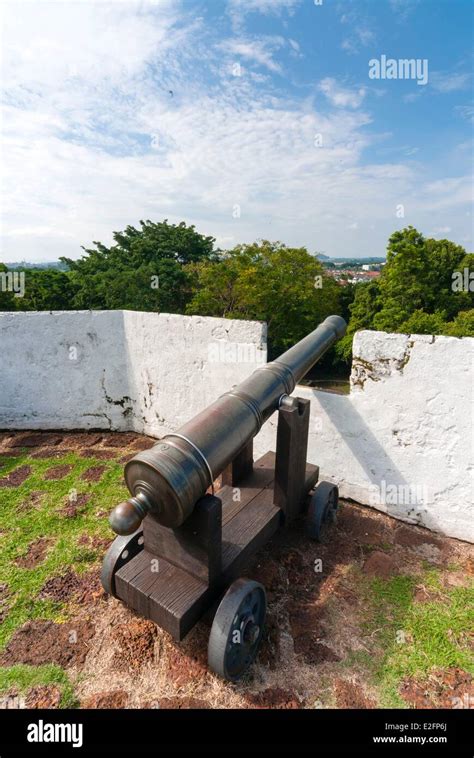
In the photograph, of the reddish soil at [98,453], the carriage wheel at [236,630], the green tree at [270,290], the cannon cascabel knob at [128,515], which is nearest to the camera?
the cannon cascabel knob at [128,515]

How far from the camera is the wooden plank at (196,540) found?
2.27 metres

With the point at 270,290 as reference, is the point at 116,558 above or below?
below

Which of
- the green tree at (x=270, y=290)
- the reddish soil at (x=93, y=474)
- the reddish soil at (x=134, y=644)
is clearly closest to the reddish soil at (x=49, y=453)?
the reddish soil at (x=93, y=474)

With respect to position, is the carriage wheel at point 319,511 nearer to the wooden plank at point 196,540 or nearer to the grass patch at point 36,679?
the wooden plank at point 196,540

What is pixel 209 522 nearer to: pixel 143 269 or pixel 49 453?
pixel 49 453

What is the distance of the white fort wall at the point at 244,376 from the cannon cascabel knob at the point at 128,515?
7.87 ft

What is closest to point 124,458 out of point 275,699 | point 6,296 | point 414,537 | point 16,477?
point 16,477

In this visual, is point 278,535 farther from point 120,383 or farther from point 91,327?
point 91,327

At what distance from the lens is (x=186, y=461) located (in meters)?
2.10

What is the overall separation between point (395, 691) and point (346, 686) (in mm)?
290

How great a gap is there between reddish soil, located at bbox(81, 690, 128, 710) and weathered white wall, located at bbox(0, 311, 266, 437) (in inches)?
118

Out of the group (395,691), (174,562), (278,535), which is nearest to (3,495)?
(174,562)

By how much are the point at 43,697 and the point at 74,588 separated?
83cm
